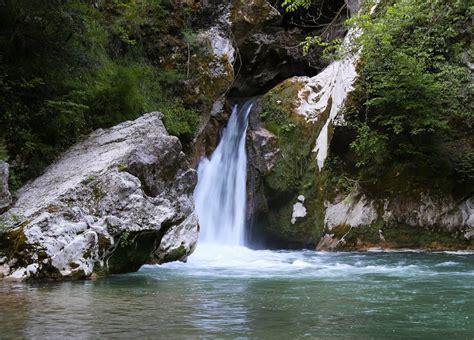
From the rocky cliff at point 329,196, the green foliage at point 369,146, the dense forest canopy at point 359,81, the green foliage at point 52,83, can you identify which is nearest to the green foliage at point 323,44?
the dense forest canopy at point 359,81

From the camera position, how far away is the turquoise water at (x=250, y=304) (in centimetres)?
385

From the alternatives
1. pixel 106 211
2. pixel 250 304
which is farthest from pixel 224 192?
pixel 250 304

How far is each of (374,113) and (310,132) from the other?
1.77 meters

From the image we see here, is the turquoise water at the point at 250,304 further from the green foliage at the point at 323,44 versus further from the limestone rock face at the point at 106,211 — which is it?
the green foliage at the point at 323,44

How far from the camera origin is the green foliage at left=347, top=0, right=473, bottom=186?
11727mm

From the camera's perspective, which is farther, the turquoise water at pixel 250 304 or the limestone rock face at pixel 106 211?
the limestone rock face at pixel 106 211

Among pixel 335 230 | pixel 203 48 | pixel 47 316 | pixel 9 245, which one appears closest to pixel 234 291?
pixel 47 316

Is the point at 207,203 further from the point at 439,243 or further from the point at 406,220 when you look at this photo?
the point at 439,243

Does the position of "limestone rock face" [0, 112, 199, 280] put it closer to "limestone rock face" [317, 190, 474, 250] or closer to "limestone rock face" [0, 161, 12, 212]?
"limestone rock face" [0, 161, 12, 212]

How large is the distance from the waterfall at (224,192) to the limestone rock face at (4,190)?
19.2 ft

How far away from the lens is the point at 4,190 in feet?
23.3

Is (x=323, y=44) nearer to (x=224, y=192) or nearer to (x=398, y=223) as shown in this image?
(x=224, y=192)

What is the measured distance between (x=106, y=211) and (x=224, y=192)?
20.3 ft

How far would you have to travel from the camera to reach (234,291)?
5.83 meters
